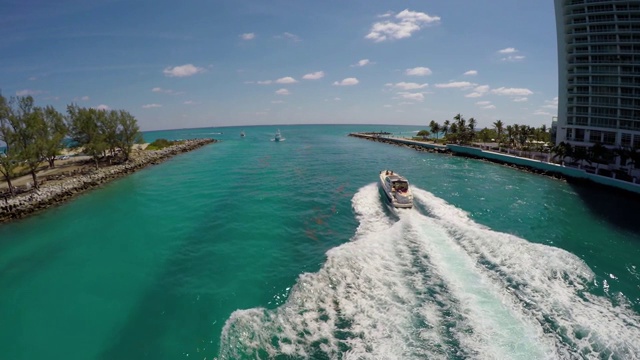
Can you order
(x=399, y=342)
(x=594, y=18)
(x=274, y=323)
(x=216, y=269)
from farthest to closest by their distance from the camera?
(x=594, y=18) → (x=216, y=269) → (x=274, y=323) → (x=399, y=342)

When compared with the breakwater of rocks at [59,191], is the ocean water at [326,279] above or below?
below

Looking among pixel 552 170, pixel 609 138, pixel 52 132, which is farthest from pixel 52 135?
pixel 609 138

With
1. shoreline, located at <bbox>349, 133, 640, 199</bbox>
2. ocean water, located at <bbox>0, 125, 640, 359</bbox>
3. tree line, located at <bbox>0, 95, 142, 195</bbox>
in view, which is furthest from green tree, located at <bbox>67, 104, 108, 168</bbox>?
shoreline, located at <bbox>349, 133, 640, 199</bbox>

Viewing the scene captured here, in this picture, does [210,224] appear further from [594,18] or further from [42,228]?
[594,18]

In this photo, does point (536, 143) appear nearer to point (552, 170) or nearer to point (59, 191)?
point (552, 170)

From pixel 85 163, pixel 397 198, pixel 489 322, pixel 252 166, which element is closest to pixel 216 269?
pixel 489 322

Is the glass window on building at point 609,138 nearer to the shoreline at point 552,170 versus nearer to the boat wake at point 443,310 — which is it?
the shoreline at point 552,170

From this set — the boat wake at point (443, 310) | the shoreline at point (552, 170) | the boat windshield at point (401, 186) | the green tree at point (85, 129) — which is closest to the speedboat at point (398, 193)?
the boat windshield at point (401, 186)
